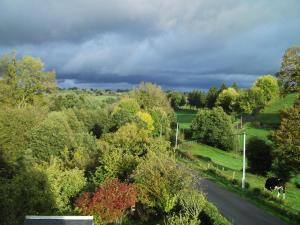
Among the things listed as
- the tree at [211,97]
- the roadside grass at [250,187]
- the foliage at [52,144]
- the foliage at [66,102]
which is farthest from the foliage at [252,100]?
the foliage at [52,144]

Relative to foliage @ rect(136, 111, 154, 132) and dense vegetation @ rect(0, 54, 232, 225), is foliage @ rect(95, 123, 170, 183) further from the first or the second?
foliage @ rect(136, 111, 154, 132)

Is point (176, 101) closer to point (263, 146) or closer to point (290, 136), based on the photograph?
point (263, 146)

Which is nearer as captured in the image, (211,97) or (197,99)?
(211,97)

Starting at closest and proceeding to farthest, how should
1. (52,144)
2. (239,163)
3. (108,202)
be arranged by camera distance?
1. (108,202)
2. (52,144)
3. (239,163)

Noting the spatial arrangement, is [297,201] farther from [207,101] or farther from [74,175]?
[207,101]

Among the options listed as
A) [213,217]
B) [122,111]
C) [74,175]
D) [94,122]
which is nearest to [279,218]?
[213,217]

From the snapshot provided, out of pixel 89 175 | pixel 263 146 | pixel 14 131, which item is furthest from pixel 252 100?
pixel 89 175

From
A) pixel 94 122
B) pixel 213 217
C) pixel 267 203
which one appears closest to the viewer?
pixel 213 217
